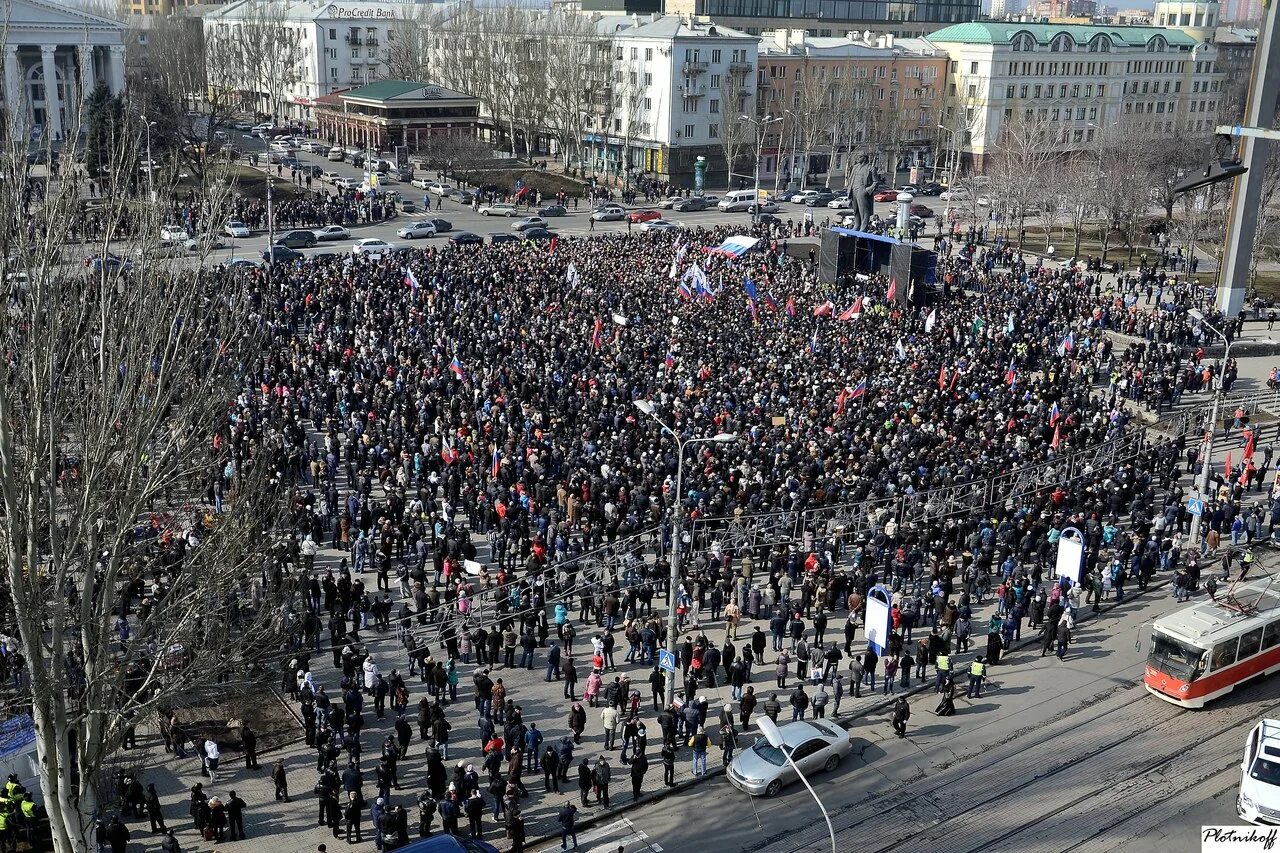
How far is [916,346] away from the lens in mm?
39625

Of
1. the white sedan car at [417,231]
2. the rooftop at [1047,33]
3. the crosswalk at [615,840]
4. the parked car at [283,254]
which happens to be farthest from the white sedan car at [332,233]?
the rooftop at [1047,33]

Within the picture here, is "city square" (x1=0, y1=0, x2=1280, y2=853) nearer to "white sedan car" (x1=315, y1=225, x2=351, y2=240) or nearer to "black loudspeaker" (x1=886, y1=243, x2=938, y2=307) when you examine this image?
"black loudspeaker" (x1=886, y1=243, x2=938, y2=307)

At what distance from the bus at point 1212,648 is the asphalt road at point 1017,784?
432 mm

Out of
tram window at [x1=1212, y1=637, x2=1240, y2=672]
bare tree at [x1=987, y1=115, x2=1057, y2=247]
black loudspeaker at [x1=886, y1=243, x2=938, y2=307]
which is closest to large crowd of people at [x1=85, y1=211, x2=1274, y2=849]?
tram window at [x1=1212, y1=637, x2=1240, y2=672]

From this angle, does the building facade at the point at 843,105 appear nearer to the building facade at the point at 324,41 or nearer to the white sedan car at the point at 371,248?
the white sedan car at the point at 371,248

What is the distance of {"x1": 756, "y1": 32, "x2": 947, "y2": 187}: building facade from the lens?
8850 centimetres

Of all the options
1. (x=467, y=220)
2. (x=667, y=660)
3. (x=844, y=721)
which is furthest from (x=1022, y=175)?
(x=667, y=660)

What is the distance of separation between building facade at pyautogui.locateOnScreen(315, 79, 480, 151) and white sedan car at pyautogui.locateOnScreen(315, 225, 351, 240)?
2440 centimetres

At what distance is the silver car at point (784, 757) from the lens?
1856cm

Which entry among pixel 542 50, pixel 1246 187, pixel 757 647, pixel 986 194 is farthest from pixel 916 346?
pixel 542 50

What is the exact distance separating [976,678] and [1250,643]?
487 centimetres

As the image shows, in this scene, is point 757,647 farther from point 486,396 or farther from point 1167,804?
point 486,396

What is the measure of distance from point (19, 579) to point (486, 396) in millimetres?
20082

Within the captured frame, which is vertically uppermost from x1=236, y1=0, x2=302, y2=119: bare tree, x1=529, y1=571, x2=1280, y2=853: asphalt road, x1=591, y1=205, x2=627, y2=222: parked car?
x1=236, y1=0, x2=302, y2=119: bare tree
